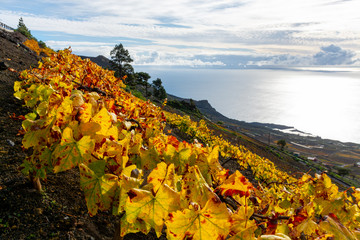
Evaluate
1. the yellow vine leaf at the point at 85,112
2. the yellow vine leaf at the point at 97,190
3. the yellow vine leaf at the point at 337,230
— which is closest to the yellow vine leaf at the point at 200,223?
the yellow vine leaf at the point at 97,190

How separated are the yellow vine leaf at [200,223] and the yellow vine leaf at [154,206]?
8 centimetres

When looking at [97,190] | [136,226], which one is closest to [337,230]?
[136,226]

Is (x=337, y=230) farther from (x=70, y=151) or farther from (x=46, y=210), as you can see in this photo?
(x=46, y=210)

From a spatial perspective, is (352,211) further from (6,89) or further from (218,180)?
(6,89)

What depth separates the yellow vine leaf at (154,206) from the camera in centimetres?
96

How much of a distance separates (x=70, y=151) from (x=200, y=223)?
2.64 ft

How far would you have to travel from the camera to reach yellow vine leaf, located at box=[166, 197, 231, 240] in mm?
874

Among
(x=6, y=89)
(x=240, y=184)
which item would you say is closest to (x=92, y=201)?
(x=240, y=184)

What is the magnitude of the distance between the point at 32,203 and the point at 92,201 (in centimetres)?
205

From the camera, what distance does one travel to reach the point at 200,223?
0.89 m

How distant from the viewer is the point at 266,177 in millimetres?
14398

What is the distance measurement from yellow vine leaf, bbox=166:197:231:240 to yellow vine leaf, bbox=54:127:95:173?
2.02ft

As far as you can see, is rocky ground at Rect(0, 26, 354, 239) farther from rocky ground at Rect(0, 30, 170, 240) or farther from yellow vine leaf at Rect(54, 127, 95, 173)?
yellow vine leaf at Rect(54, 127, 95, 173)

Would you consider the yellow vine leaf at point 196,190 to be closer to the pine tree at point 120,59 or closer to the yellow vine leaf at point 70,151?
the yellow vine leaf at point 70,151
